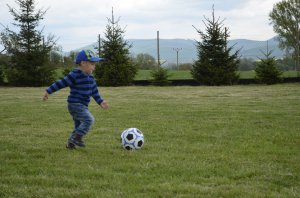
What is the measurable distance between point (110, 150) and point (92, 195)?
258cm

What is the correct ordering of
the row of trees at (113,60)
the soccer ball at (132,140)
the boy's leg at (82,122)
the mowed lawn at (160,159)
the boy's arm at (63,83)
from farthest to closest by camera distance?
the row of trees at (113,60), the boy's leg at (82,122), the boy's arm at (63,83), the soccer ball at (132,140), the mowed lawn at (160,159)

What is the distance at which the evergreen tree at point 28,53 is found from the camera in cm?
3334

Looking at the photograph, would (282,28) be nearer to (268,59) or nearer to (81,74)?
(268,59)

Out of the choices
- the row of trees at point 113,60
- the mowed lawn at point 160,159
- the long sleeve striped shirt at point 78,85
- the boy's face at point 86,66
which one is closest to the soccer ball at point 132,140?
the mowed lawn at point 160,159

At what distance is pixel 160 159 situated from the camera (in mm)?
6219

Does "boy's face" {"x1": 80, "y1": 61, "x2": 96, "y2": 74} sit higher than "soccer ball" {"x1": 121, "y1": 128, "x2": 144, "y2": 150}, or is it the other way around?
"boy's face" {"x1": 80, "y1": 61, "x2": 96, "y2": 74}

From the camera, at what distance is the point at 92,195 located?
442cm

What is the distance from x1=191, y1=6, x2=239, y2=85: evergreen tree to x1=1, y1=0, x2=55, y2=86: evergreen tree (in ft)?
39.0

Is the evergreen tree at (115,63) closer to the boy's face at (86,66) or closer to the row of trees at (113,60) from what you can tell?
the row of trees at (113,60)

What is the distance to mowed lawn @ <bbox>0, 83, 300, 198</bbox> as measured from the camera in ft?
15.3

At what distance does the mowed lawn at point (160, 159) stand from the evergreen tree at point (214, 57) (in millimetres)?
20218

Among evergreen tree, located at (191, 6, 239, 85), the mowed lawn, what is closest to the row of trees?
evergreen tree, located at (191, 6, 239, 85)

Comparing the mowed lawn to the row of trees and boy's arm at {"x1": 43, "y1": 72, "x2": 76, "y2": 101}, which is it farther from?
the row of trees

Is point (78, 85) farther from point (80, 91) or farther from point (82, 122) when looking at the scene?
point (82, 122)
